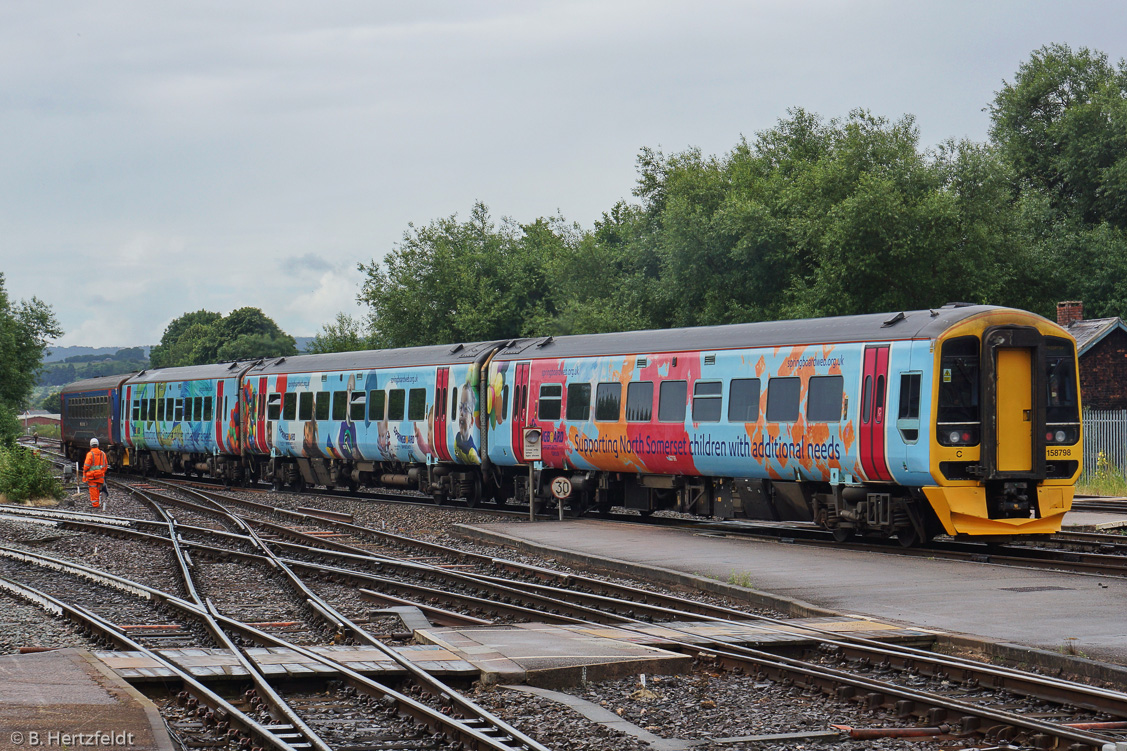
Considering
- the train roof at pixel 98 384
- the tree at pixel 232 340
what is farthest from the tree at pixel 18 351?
the tree at pixel 232 340

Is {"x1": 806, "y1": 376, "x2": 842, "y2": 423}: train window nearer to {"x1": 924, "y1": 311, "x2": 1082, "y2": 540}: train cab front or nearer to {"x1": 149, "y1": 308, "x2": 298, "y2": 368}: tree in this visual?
{"x1": 924, "y1": 311, "x2": 1082, "y2": 540}: train cab front

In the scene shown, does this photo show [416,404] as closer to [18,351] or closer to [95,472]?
[95,472]

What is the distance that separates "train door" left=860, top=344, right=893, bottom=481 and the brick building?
876 inches

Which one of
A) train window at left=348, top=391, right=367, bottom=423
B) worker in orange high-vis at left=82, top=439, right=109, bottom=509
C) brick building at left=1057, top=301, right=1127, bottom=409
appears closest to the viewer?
worker in orange high-vis at left=82, top=439, right=109, bottom=509

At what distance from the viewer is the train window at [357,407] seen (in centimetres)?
2762

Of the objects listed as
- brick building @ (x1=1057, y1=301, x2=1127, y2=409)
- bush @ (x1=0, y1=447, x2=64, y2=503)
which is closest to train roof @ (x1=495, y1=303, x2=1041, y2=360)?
bush @ (x1=0, y1=447, x2=64, y2=503)

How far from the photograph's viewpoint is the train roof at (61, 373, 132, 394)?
A: 4306cm

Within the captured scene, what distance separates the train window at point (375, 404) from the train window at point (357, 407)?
0.74 ft

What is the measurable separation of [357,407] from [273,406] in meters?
4.39

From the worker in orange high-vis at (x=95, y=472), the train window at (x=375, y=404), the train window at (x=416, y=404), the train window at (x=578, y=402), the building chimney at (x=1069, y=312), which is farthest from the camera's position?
the building chimney at (x=1069, y=312)

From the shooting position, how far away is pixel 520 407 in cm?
2255

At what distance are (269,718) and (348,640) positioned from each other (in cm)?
299

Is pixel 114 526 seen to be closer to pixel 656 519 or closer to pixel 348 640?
pixel 656 519

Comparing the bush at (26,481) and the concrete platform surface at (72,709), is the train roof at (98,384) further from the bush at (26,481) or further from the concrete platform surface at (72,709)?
the concrete platform surface at (72,709)
